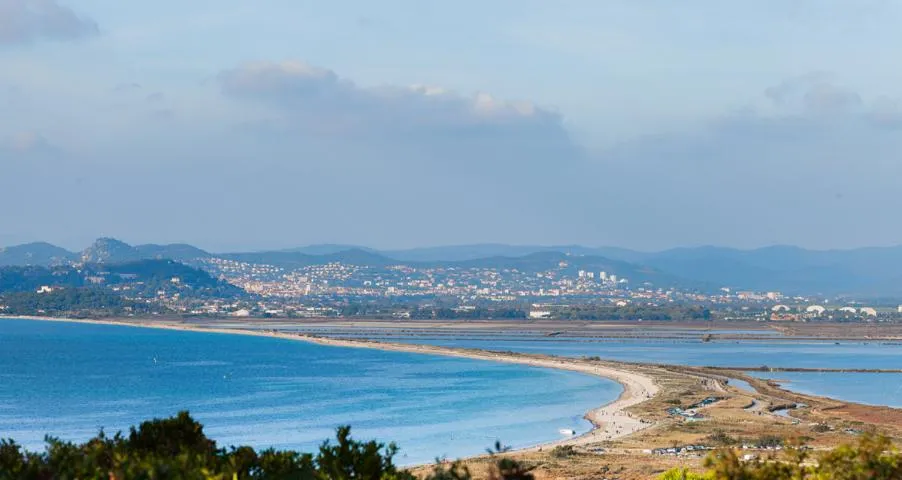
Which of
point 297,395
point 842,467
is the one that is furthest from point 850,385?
point 842,467

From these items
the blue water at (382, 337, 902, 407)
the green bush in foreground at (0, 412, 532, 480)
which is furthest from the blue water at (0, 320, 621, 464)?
the green bush in foreground at (0, 412, 532, 480)

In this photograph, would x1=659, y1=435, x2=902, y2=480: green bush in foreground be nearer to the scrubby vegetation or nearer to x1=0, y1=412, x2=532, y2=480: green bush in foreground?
the scrubby vegetation

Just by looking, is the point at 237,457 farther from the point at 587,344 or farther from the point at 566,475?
the point at 587,344

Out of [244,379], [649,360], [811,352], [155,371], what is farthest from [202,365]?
[811,352]

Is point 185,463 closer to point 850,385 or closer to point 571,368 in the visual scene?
point 850,385

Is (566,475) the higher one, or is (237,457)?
(237,457)

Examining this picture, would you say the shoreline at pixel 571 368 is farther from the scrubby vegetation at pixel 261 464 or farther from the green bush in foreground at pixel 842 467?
the green bush in foreground at pixel 842 467
